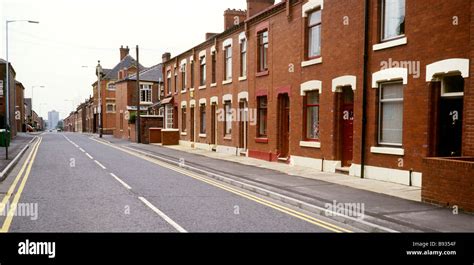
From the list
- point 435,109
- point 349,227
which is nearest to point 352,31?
point 435,109

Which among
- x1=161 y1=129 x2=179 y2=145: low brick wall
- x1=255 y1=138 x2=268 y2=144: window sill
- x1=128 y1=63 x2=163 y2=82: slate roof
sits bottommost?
x1=161 y1=129 x2=179 y2=145: low brick wall

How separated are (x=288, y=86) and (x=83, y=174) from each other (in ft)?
31.2

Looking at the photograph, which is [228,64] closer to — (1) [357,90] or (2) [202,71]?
(2) [202,71]

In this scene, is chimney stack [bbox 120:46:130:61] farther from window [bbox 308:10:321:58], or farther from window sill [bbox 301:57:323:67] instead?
window sill [bbox 301:57:323:67]

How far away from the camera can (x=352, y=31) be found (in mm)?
14703

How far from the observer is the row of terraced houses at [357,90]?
35.5ft

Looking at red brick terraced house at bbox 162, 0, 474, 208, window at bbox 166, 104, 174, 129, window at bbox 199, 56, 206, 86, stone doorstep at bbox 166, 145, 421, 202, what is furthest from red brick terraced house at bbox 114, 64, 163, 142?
stone doorstep at bbox 166, 145, 421, 202

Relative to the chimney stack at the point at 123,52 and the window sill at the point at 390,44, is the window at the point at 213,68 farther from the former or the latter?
the chimney stack at the point at 123,52

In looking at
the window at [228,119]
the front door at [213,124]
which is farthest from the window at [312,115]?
the front door at [213,124]

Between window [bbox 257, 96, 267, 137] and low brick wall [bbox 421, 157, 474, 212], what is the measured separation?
12.3 metres

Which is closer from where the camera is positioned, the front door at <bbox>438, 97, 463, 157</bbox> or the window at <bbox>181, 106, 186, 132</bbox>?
the front door at <bbox>438, 97, 463, 157</bbox>

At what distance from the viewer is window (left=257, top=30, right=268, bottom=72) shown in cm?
2133

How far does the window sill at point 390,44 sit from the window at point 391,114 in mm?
1192
